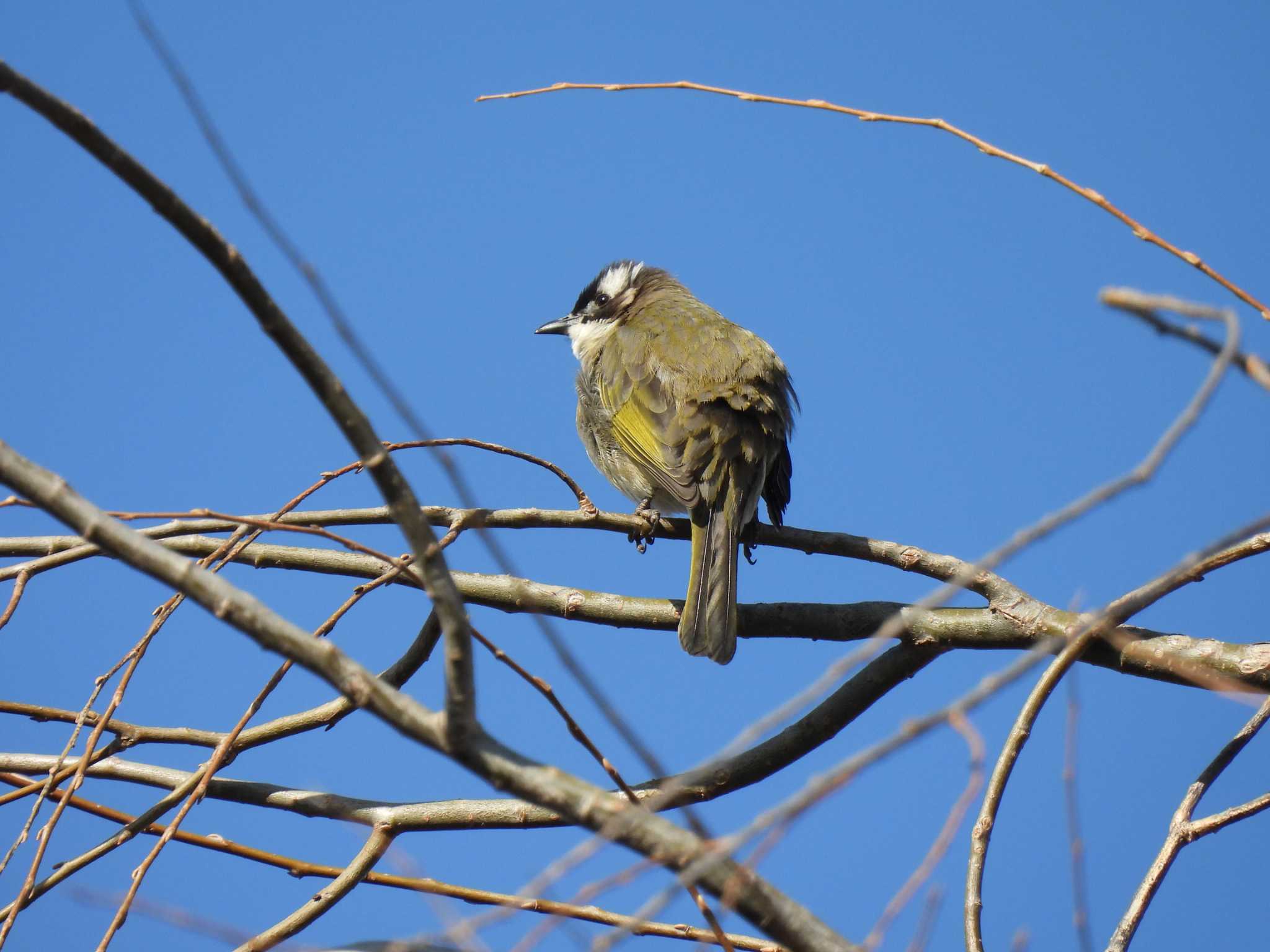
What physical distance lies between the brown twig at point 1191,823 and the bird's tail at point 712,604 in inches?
67.3

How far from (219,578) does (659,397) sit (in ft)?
→ 12.8

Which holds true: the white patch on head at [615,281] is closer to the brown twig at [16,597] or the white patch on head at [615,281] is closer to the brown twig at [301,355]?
the brown twig at [16,597]

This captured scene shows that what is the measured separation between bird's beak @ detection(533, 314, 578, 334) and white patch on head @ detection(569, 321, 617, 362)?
0.08ft

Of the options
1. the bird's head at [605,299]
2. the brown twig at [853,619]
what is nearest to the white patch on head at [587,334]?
the bird's head at [605,299]

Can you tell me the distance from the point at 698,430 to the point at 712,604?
1112 mm

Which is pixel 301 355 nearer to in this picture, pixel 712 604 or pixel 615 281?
pixel 712 604

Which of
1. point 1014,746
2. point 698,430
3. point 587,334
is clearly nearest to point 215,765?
point 1014,746

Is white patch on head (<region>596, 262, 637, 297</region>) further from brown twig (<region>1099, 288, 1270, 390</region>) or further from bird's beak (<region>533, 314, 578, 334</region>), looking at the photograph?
brown twig (<region>1099, 288, 1270, 390</region>)

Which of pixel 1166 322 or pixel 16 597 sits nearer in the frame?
pixel 1166 322

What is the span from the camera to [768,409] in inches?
205

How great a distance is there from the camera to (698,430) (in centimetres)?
500

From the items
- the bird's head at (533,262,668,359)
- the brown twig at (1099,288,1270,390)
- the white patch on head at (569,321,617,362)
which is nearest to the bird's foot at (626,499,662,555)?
the white patch on head at (569,321,617,362)

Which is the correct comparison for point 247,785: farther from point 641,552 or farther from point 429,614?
point 641,552

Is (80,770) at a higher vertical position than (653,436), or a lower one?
lower
